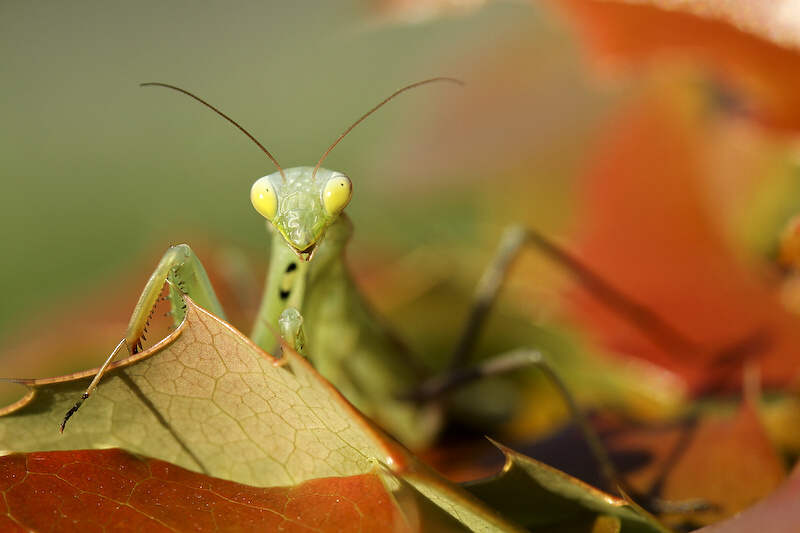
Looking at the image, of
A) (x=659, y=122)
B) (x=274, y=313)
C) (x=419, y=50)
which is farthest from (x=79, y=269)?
(x=659, y=122)

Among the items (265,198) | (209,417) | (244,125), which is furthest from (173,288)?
(244,125)

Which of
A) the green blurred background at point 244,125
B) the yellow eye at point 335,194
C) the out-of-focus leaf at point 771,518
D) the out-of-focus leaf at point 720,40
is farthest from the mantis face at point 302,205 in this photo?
the out-of-focus leaf at point 771,518

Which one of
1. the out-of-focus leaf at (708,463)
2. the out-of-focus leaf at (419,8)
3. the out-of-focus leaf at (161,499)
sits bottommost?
the out-of-focus leaf at (161,499)

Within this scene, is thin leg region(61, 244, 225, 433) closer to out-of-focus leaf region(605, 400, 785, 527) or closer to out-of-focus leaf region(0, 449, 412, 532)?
out-of-focus leaf region(0, 449, 412, 532)

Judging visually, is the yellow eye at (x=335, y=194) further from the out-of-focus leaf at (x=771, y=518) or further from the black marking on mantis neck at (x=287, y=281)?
the out-of-focus leaf at (x=771, y=518)

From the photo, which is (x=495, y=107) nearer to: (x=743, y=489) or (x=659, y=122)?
(x=659, y=122)

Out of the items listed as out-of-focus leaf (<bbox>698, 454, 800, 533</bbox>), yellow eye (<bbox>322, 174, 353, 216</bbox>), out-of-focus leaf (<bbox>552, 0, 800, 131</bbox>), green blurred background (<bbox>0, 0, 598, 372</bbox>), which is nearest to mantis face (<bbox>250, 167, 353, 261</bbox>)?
yellow eye (<bbox>322, 174, 353, 216</bbox>)

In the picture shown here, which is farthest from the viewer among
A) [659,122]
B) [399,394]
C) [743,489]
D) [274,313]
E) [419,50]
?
[419,50]
